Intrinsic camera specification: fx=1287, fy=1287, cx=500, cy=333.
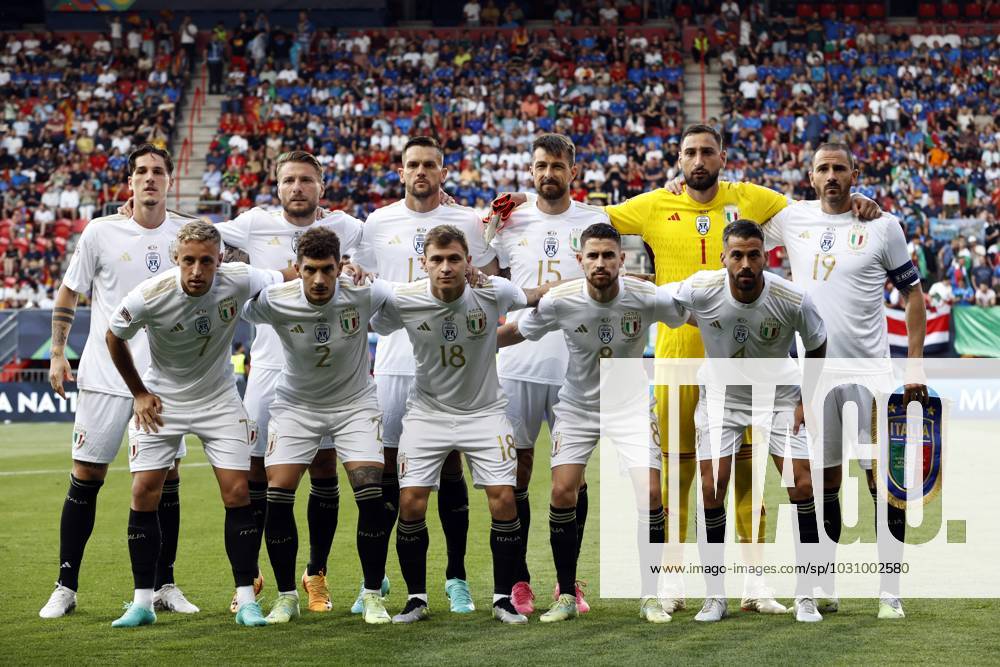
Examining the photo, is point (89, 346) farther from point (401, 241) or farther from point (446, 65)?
point (446, 65)

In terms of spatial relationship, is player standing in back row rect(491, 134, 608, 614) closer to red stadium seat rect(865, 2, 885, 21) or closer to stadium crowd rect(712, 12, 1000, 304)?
stadium crowd rect(712, 12, 1000, 304)

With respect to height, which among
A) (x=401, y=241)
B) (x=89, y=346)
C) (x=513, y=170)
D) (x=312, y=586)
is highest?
(x=513, y=170)

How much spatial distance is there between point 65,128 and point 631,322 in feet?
97.7

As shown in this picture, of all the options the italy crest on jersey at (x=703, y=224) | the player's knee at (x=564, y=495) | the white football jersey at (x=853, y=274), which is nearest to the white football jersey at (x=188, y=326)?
the player's knee at (x=564, y=495)

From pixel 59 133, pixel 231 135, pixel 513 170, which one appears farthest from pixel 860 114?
pixel 59 133

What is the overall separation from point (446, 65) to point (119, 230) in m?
28.8

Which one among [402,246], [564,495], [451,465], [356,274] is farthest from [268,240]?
[564,495]

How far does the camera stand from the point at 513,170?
103ft

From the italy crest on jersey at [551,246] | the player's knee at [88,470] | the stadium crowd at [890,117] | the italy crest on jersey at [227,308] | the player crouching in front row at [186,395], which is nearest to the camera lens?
the player crouching in front row at [186,395]

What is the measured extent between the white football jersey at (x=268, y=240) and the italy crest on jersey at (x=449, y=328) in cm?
114

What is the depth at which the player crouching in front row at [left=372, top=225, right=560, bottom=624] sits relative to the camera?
7168 mm

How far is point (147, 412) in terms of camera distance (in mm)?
7000

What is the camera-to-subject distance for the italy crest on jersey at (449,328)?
7246mm

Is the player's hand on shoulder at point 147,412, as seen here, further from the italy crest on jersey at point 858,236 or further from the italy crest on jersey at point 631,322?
the italy crest on jersey at point 858,236
